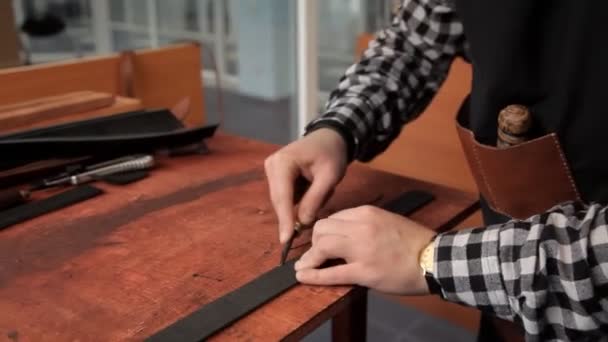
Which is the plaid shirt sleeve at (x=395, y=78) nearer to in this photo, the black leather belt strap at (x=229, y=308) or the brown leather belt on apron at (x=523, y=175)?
the brown leather belt on apron at (x=523, y=175)

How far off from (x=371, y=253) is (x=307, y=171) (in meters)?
0.21

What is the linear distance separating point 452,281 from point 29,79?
0.78 metres

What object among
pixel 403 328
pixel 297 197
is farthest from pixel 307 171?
pixel 403 328

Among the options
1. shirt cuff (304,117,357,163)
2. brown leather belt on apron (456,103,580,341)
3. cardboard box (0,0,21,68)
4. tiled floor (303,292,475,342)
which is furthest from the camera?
tiled floor (303,292,475,342)

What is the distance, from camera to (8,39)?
1.19 m

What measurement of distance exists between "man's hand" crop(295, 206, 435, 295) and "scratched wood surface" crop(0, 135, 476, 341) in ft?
0.06

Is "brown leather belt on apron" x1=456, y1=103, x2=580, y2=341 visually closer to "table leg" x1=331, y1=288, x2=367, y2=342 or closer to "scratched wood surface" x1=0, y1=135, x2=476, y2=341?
"scratched wood surface" x1=0, y1=135, x2=476, y2=341

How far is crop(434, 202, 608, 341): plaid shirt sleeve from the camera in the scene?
529 millimetres

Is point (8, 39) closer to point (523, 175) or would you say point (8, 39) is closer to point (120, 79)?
point (120, 79)

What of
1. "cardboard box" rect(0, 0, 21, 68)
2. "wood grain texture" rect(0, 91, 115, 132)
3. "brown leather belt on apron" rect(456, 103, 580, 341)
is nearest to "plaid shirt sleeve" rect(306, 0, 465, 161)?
"brown leather belt on apron" rect(456, 103, 580, 341)

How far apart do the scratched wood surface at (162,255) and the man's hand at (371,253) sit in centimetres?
2

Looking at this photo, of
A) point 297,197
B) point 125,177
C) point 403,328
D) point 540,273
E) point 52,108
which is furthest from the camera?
point 403,328

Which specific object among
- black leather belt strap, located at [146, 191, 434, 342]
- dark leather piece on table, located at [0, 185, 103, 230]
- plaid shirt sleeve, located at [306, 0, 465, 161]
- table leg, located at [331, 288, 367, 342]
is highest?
plaid shirt sleeve, located at [306, 0, 465, 161]

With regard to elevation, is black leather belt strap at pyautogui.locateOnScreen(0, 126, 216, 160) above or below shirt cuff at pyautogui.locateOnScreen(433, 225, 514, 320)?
above
